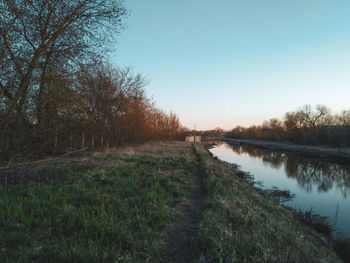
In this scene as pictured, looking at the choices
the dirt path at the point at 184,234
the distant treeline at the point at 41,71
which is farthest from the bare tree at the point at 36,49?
the dirt path at the point at 184,234

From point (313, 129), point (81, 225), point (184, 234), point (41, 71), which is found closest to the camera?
point (81, 225)

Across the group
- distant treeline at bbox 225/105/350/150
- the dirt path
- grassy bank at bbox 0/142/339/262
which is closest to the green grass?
grassy bank at bbox 0/142/339/262

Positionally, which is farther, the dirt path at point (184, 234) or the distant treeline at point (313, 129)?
the distant treeline at point (313, 129)

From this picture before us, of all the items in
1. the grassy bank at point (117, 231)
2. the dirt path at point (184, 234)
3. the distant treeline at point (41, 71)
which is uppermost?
the distant treeline at point (41, 71)

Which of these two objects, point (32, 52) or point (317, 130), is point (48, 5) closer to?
point (32, 52)

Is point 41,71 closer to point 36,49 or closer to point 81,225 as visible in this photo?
point 36,49

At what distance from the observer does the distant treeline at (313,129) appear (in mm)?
32397

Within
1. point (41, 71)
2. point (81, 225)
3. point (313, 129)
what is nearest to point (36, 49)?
point (41, 71)

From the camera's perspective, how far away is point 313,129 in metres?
38.6

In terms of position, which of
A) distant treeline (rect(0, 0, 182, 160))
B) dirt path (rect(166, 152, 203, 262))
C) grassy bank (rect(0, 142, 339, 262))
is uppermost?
distant treeline (rect(0, 0, 182, 160))

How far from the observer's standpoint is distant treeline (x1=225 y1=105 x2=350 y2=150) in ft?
106

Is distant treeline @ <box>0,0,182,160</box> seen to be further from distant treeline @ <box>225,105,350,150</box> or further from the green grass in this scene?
distant treeline @ <box>225,105,350,150</box>

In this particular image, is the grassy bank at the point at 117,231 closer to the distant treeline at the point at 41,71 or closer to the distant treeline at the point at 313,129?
the distant treeline at the point at 41,71

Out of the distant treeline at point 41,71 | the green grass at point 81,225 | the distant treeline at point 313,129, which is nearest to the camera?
the green grass at point 81,225
